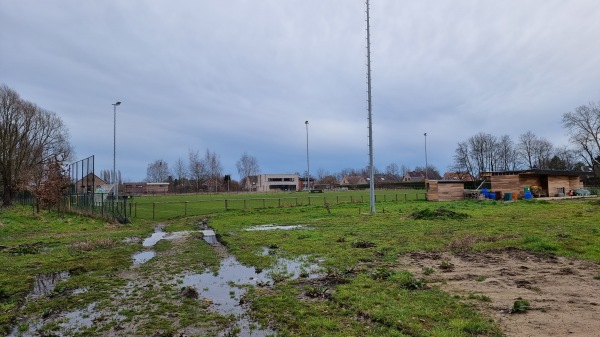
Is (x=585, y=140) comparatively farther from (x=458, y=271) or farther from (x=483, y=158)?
(x=458, y=271)

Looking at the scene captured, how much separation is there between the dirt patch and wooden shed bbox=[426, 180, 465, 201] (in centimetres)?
3357

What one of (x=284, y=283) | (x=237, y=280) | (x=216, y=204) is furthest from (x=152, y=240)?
(x=216, y=204)

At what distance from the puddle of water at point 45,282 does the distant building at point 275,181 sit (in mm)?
136148

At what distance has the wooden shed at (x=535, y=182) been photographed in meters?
40.9

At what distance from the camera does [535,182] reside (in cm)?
4228

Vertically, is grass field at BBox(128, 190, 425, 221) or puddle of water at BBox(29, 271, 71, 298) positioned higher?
grass field at BBox(128, 190, 425, 221)

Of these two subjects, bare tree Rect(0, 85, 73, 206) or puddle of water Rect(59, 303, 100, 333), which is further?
bare tree Rect(0, 85, 73, 206)

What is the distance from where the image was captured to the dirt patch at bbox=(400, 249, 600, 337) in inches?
217

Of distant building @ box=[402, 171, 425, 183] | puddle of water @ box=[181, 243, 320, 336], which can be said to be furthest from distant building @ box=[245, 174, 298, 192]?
puddle of water @ box=[181, 243, 320, 336]

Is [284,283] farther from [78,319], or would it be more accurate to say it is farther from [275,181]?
[275,181]

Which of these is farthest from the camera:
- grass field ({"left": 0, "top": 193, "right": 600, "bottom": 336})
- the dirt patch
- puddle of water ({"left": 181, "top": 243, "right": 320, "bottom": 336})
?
puddle of water ({"left": 181, "top": 243, "right": 320, "bottom": 336})

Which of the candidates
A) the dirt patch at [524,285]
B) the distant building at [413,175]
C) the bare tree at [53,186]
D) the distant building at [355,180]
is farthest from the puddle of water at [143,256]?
the distant building at [413,175]

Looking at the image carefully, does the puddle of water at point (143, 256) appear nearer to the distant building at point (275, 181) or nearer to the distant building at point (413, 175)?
the distant building at point (275, 181)

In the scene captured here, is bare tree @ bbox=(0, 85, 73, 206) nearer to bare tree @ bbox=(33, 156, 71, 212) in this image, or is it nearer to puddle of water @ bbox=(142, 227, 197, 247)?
bare tree @ bbox=(33, 156, 71, 212)
